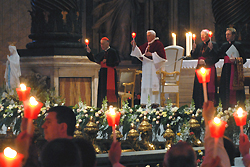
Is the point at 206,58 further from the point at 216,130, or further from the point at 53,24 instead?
the point at 216,130

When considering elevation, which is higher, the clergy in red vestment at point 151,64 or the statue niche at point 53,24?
the statue niche at point 53,24

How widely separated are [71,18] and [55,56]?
3.12 ft

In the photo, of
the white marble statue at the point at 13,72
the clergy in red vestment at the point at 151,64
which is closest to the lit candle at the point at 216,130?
the clergy in red vestment at the point at 151,64

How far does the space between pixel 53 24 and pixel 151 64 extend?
7.51 ft

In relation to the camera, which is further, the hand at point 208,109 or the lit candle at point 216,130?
the hand at point 208,109

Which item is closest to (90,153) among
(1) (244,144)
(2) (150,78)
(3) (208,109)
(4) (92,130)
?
(3) (208,109)

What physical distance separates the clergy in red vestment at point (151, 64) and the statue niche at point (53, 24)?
1470 millimetres

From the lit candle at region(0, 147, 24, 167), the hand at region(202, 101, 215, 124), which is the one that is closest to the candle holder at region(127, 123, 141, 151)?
the hand at region(202, 101, 215, 124)

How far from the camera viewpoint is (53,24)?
8.36 m

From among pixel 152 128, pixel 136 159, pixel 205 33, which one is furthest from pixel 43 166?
pixel 205 33

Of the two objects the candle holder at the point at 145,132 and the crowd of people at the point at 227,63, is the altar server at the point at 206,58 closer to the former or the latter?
the crowd of people at the point at 227,63

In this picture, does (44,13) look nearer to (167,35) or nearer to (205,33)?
(205,33)

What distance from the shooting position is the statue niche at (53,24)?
8.29 meters

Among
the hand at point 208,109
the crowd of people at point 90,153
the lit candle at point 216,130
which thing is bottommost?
the crowd of people at point 90,153
